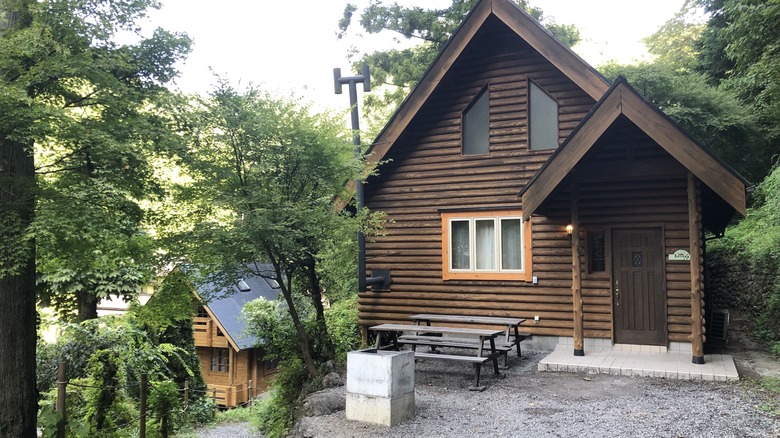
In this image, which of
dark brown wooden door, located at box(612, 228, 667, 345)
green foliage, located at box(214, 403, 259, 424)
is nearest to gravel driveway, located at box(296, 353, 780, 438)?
dark brown wooden door, located at box(612, 228, 667, 345)

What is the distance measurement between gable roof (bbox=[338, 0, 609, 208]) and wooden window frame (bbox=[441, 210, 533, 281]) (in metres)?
2.04

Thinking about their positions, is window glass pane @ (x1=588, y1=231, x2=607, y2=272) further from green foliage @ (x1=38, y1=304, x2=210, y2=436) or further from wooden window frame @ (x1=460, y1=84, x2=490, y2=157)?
green foliage @ (x1=38, y1=304, x2=210, y2=436)

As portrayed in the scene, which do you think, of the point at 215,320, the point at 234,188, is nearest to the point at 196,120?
the point at 234,188

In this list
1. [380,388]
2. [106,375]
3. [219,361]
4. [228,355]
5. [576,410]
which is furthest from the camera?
[219,361]

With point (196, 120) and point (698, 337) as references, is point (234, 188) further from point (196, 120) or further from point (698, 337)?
point (698, 337)

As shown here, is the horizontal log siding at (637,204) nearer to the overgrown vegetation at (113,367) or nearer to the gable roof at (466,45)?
the gable roof at (466,45)

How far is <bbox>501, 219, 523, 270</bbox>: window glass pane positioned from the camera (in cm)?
1064

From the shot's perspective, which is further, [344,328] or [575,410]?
[344,328]

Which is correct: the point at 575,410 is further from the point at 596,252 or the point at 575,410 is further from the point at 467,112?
the point at 467,112

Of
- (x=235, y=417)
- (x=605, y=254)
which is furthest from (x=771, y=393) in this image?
(x=235, y=417)

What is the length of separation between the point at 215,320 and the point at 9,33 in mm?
17458

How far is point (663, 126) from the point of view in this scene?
7898 millimetres

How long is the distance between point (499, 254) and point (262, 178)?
197 inches

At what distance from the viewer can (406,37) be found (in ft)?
73.7
